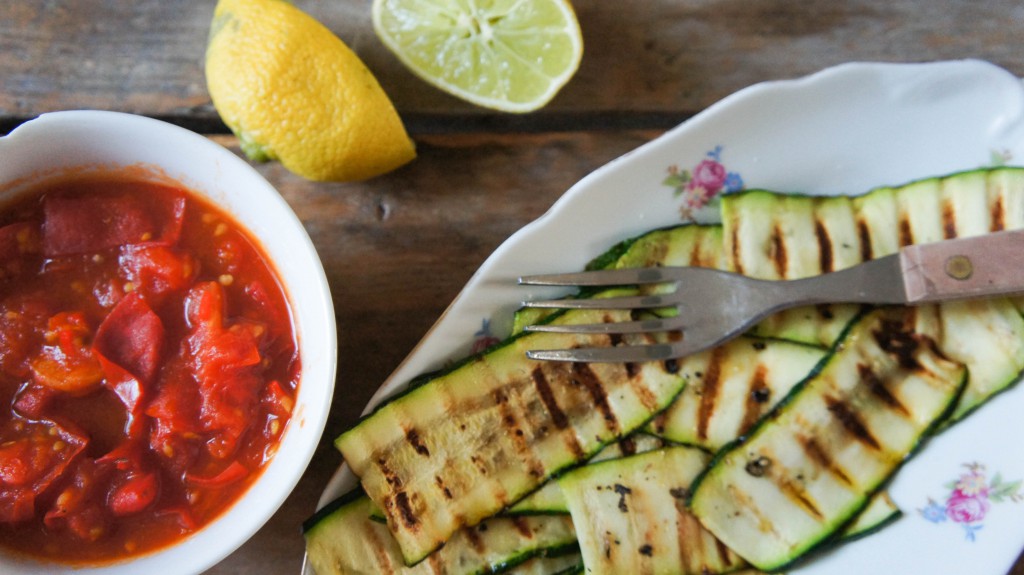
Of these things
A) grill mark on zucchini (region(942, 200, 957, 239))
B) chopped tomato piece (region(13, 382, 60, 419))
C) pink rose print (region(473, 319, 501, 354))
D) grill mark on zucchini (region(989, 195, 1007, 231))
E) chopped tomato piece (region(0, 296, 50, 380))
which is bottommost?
chopped tomato piece (region(13, 382, 60, 419))

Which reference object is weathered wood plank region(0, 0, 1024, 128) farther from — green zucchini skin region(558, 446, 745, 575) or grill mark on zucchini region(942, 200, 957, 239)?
green zucchini skin region(558, 446, 745, 575)

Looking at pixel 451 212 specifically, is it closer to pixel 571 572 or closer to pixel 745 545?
pixel 571 572

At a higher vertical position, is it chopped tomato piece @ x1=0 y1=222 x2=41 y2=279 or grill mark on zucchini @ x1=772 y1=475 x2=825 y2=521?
grill mark on zucchini @ x1=772 y1=475 x2=825 y2=521

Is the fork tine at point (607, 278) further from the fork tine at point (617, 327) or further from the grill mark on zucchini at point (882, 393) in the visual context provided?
the grill mark on zucchini at point (882, 393)

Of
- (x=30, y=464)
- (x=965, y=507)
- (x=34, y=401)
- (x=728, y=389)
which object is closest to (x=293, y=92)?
(x=34, y=401)

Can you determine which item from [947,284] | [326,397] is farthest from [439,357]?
[947,284]

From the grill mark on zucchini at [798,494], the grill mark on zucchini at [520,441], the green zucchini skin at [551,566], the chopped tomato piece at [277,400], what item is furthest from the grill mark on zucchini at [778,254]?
the chopped tomato piece at [277,400]

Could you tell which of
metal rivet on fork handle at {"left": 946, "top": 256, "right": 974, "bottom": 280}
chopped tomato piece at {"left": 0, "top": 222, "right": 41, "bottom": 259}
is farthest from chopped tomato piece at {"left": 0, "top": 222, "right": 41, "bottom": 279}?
metal rivet on fork handle at {"left": 946, "top": 256, "right": 974, "bottom": 280}
